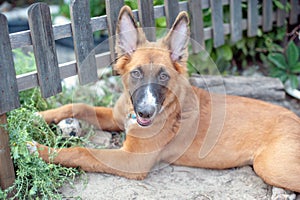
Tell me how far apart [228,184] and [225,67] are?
112 inches

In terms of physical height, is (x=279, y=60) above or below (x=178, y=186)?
above

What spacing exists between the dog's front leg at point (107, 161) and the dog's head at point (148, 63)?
41 centimetres

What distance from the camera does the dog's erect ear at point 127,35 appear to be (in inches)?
164

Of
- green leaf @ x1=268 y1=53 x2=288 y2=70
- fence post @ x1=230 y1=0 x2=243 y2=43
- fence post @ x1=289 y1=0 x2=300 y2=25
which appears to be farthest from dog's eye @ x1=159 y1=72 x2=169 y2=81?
fence post @ x1=289 y1=0 x2=300 y2=25

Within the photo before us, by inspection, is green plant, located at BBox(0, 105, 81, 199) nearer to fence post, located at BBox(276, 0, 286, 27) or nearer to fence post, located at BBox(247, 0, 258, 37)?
fence post, located at BBox(247, 0, 258, 37)

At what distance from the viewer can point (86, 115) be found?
498 centimetres

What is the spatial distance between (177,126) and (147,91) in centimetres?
76

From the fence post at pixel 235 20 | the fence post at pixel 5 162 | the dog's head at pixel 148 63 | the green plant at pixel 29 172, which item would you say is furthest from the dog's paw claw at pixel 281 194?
the fence post at pixel 235 20

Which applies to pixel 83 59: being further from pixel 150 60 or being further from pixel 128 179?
pixel 128 179

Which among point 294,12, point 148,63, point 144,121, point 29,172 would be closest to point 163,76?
point 148,63

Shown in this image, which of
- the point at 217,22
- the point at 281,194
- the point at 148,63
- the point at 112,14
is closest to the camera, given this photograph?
the point at 148,63

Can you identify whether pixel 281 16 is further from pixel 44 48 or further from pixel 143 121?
pixel 44 48

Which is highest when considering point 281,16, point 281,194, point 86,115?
point 281,16

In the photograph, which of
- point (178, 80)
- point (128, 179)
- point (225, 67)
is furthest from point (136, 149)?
point (225, 67)
